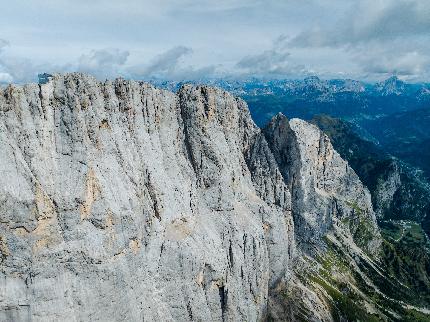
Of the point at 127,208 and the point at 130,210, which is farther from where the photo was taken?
the point at 130,210

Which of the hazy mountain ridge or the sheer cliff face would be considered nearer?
the sheer cliff face

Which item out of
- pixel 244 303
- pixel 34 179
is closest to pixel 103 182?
pixel 34 179

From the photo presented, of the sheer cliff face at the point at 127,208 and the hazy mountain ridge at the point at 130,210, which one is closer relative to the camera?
the sheer cliff face at the point at 127,208

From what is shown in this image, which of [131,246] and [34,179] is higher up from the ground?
[34,179]

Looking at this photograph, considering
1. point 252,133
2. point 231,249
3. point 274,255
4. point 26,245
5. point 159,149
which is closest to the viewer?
point 26,245

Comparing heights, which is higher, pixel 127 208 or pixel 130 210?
pixel 127 208

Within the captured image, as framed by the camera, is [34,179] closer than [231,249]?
Yes

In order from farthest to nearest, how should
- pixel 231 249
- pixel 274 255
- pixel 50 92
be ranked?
pixel 274 255 → pixel 231 249 → pixel 50 92

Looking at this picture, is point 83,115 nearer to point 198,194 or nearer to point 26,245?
point 26,245
